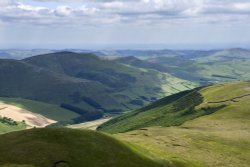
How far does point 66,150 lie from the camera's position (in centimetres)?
10906

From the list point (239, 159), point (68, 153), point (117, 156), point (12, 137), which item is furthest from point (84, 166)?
point (239, 159)

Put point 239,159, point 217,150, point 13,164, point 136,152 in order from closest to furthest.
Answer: point 13,164 → point 136,152 → point 239,159 → point 217,150

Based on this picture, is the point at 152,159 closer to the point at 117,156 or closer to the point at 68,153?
the point at 117,156

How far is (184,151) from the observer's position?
540 ft

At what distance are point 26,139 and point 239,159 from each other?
86662 millimetres

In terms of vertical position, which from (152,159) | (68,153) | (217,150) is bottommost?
(217,150)

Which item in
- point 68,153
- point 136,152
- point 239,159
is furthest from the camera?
point 239,159

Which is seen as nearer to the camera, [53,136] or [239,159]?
[53,136]

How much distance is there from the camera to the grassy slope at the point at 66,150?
338 ft

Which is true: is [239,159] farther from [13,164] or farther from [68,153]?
[13,164]

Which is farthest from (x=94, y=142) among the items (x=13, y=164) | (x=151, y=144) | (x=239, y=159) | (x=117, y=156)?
(x=239, y=159)

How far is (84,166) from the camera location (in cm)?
10269

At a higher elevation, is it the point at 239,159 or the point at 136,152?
the point at 136,152

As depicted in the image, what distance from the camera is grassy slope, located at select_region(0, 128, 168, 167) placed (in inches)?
4052
